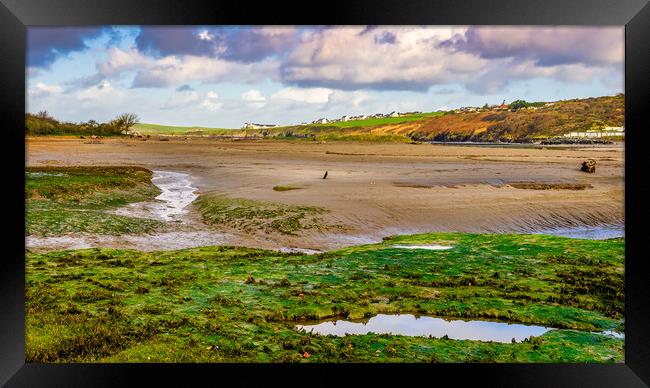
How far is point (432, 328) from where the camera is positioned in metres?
9.98

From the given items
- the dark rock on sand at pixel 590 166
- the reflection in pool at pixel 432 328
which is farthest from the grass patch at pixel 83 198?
the dark rock on sand at pixel 590 166

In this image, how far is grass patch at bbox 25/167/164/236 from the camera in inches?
665

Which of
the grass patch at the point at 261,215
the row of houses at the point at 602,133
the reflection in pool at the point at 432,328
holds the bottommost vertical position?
the reflection in pool at the point at 432,328

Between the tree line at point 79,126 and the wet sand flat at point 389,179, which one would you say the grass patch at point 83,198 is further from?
the tree line at point 79,126

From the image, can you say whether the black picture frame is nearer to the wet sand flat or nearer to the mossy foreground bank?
the mossy foreground bank

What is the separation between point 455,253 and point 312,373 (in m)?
9.27

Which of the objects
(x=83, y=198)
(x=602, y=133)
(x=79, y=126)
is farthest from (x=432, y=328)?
(x=79, y=126)

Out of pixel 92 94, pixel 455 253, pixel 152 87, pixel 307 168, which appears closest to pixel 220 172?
pixel 307 168

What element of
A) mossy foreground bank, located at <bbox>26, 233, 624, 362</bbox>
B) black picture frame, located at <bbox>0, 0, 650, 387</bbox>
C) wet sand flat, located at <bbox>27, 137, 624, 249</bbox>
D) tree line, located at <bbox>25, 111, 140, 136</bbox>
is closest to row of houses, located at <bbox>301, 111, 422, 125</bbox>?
wet sand flat, located at <bbox>27, 137, 624, 249</bbox>

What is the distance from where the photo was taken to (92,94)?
34531 mm

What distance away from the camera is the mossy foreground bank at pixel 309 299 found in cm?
807

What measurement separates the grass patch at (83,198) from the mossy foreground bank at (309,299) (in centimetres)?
284
